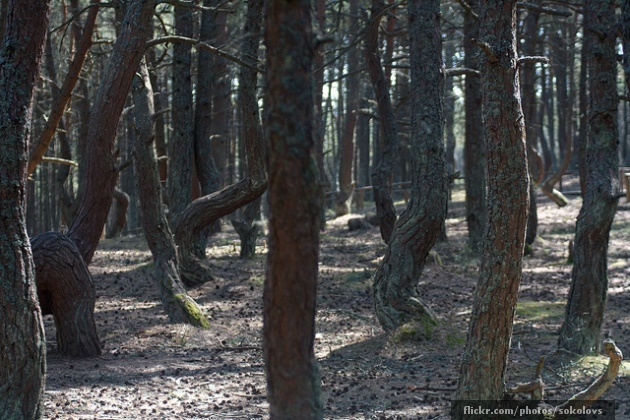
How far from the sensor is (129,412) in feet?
21.9

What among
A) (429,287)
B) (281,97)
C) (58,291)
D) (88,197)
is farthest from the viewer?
(429,287)

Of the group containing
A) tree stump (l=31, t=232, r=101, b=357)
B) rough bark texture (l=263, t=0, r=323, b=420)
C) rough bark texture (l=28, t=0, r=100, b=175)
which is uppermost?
rough bark texture (l=28, t=0, r=100, b=175)

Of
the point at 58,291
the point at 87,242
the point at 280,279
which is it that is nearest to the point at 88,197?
the point at 87,242

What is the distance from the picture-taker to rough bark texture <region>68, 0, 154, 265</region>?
919 cm

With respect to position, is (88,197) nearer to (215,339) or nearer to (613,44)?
(215,339)

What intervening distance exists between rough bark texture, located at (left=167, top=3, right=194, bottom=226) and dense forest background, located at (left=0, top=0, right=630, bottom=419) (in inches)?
1.8

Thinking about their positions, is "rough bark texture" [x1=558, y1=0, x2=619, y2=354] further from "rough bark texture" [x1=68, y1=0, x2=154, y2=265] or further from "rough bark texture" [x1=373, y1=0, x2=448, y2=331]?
"rough bark texture" [x1=68, y1=0, x2=154, y2=265]

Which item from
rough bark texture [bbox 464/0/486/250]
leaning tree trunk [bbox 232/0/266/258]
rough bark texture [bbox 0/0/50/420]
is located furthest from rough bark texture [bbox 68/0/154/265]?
rough bark texture [bbox 464/0/486/250]

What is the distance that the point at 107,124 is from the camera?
9.35 m

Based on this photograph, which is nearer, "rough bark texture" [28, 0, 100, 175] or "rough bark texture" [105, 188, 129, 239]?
"rough bark texture" [28, 0, 100, 175]

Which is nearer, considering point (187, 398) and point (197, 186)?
point (187, 398)

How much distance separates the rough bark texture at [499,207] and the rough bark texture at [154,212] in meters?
5.32

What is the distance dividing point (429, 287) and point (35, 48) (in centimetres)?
923

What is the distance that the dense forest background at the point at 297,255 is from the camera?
3986mm
